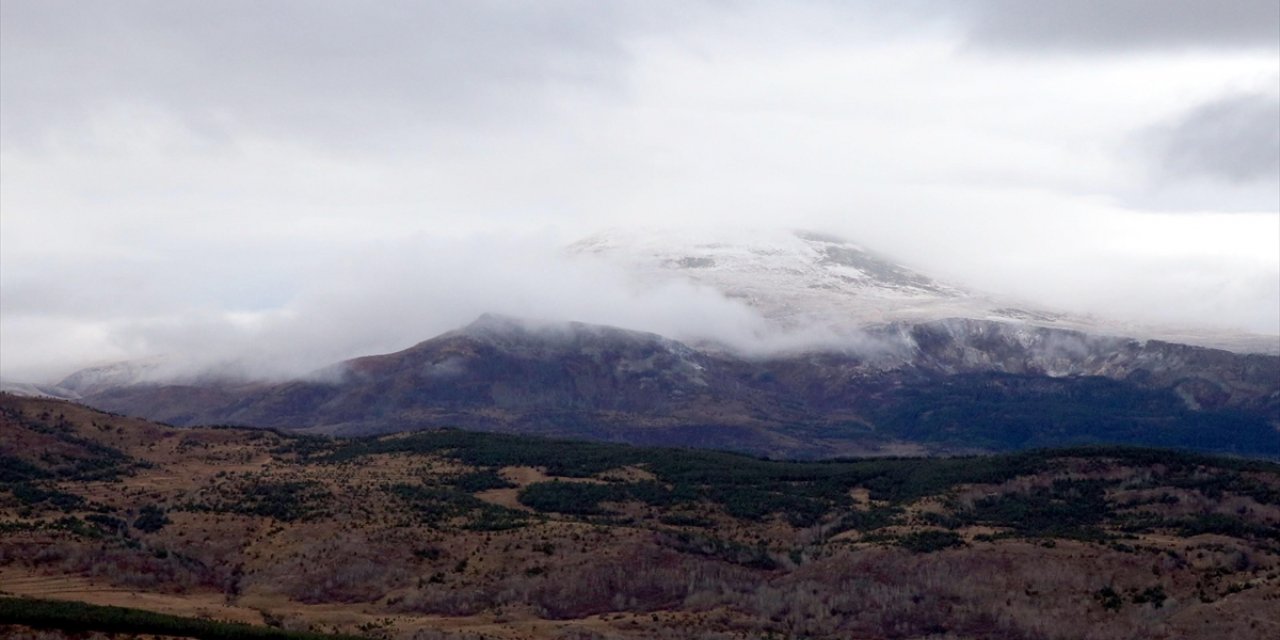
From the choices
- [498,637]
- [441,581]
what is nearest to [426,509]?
[441,581]

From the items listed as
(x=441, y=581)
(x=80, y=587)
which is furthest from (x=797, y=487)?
(x=80, y=587)

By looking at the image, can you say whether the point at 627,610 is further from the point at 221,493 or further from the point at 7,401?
the point at 7,401

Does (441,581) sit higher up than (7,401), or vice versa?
(7,401)

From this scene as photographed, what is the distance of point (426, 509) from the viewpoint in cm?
14725

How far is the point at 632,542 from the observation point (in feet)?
452

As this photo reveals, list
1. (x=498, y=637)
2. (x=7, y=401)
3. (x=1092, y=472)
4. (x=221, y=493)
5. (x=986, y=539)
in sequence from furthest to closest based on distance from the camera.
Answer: (x=7, y=401) → (x=1092, y=472) → (x=221, y=493) → (x=986, y=539) → (x=498, y=637)

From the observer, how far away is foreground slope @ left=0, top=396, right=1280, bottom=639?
393 feet

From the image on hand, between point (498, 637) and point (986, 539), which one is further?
point (986, 539)

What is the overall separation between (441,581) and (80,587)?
28.9 metres

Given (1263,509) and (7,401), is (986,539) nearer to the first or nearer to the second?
(1263,509)

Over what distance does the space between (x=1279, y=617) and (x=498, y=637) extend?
5732cm

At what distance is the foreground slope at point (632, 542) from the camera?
11981 centimetres

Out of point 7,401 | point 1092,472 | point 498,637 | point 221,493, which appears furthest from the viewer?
point 7,401

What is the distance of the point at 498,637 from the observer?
11012 centimetres
